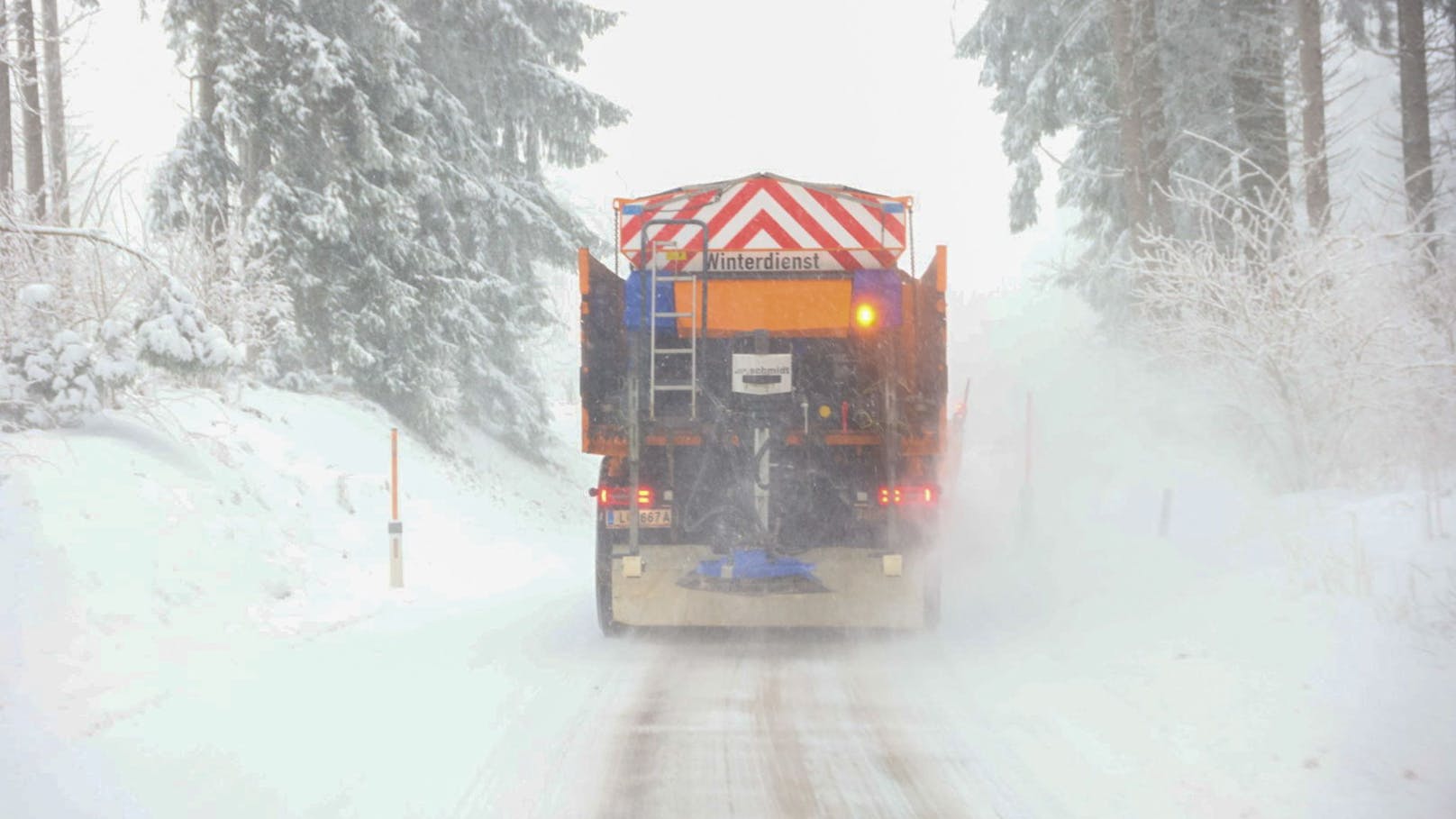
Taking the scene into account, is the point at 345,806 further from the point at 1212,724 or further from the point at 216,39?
the point at 216,39

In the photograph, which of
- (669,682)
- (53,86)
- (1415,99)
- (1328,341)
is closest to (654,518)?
(669,682)

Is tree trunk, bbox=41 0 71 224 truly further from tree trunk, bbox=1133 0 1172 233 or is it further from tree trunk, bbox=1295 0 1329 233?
tree trunk, bbox=1295 0 1329 233

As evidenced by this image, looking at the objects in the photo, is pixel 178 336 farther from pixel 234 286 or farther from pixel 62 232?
pixel 234 286

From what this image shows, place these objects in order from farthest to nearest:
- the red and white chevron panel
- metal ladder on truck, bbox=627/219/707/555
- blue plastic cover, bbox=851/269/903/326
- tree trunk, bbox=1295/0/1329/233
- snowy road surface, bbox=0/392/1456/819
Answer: tree trunk, bbox=1295/0/1329/233
the red and white chevron panel
blue plastic cover, bbox=851/269/903/326
metal ladder on truck, bbox=627/219/707/555
snowy road surface, bbox=0/392/1456/819

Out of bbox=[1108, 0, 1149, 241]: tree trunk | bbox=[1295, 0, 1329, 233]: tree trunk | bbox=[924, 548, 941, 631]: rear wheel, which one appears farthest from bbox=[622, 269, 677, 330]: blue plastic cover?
bbox=[1295, 0, 1329, 233]: tree trunk

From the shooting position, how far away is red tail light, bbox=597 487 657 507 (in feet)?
24.5

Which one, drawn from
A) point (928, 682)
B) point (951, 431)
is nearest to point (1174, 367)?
point (951, 431)

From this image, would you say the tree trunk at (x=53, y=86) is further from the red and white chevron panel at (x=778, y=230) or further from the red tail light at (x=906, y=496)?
the red tail light at (x=906, y=496)

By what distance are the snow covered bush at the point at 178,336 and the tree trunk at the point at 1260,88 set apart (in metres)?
12.9

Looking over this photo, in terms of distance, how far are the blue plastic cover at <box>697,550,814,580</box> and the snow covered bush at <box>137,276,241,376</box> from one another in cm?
477

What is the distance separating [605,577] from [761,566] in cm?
117

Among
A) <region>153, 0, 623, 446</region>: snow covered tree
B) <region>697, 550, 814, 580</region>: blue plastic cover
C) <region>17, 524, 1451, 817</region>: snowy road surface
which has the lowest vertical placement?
<region>17, 524, 1451, 817</region>: snowy road surface

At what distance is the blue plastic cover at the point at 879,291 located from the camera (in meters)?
7.45

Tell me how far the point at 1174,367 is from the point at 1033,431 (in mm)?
5819
